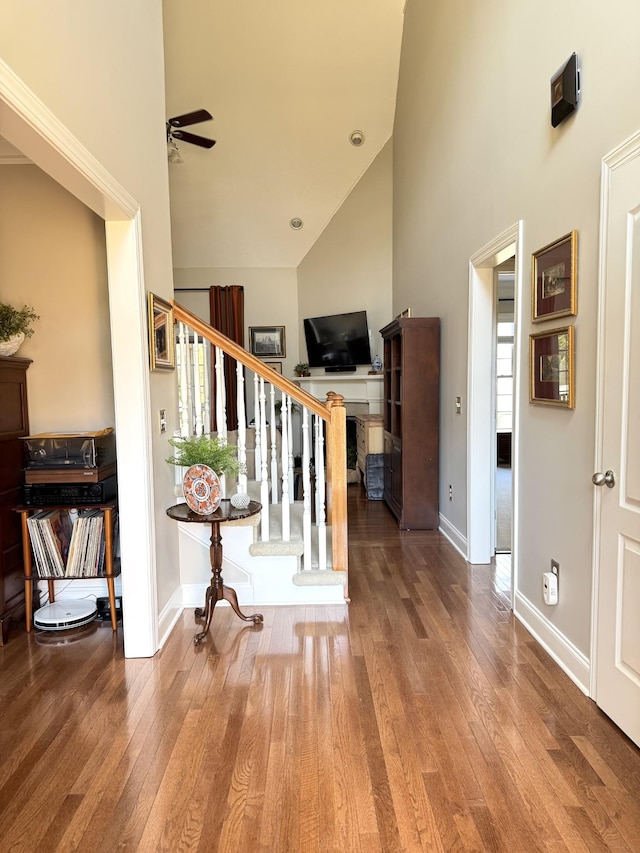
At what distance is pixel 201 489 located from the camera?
8.64ft

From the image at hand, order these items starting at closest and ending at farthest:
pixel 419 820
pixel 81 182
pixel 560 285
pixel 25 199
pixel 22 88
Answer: pixel 22 88 < pixel 419 820 < pixel 81 182 < pixel 560 285 < pixel 25 199

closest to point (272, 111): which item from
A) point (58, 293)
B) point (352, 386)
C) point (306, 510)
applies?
point (352, 386)

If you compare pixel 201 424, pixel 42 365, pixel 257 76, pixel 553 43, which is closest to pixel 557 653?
pixel 201 424

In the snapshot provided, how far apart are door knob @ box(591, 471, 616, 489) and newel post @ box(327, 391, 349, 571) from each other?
1.36 m

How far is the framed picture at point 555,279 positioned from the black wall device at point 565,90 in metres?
0.56

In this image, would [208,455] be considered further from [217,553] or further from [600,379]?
[600,379]

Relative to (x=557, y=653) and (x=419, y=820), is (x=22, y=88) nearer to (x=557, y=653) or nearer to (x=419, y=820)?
(x=419, y=820)

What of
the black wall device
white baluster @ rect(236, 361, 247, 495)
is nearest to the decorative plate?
white baluster @ rect(236, 361, 247, 495)

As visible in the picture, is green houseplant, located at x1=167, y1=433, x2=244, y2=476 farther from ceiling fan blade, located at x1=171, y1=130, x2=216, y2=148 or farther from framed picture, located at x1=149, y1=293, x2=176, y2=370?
ceiling fan blade, located at x1=171, y1=130, x2=216, y2=148

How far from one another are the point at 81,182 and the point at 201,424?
5.12 feet

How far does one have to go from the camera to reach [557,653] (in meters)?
2.50

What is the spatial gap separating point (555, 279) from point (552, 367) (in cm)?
43

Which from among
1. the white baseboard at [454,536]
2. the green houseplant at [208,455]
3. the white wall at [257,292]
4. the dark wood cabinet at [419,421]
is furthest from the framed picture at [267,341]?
the green houseplant at [208,455]

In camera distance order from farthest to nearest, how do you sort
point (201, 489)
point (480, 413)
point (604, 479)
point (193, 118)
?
point (193, 118) → point (480, 413) → point (201, 489) → point (604, 479)
